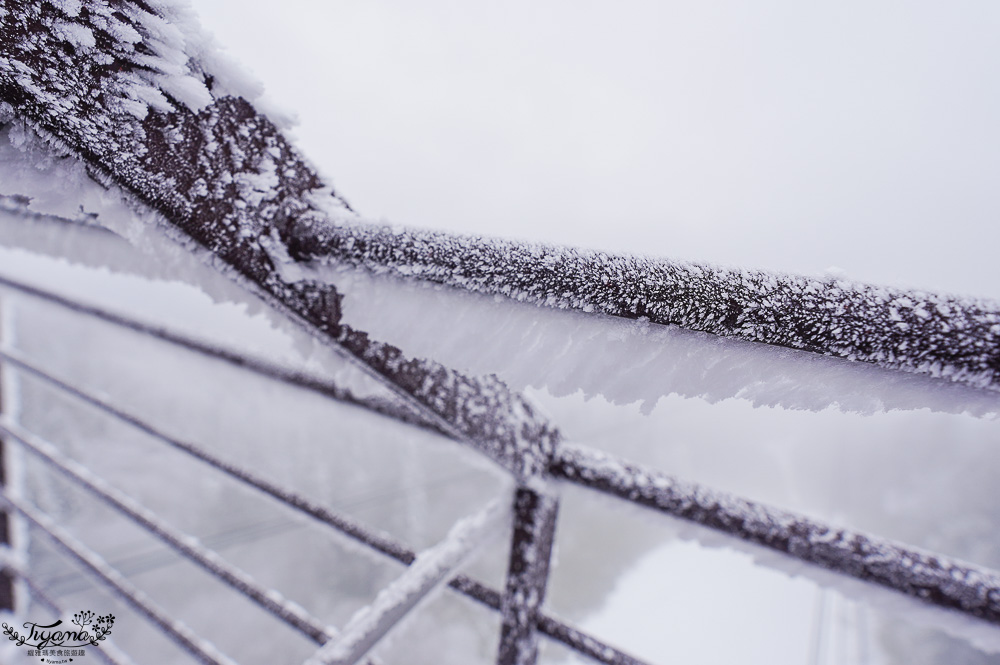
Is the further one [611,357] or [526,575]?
[526,575]

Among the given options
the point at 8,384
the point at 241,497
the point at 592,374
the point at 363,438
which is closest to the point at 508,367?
the point at 592,374

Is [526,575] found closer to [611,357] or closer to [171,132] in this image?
[611,357]

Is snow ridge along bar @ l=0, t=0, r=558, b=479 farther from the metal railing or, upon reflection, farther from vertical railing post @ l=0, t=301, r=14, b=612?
vertical railing post @ l=0, t=301, r=14, b=612

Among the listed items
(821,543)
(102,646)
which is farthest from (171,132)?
(102,646)

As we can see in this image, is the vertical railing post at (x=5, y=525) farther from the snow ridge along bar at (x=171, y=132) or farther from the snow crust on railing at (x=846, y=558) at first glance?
the snow crust on railing at (x=846, y=558)

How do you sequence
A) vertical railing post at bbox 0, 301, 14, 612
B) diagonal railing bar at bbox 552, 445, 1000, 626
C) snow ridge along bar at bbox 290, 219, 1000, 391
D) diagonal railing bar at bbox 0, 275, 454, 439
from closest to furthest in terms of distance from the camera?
snow ridge along bar at bbox 290, 219, 1000, 391 → diagonal railing bar at bbox 552, 445, 1000, 626 → diagonal railing bar at bbox 0, 275, 454, 439 → vertical railing post at bbox 0, 301, 14, 612

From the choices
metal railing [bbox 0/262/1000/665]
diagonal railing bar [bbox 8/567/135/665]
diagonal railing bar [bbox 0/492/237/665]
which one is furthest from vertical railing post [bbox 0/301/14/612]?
metal railing [bbox 0/262/1000/665]
